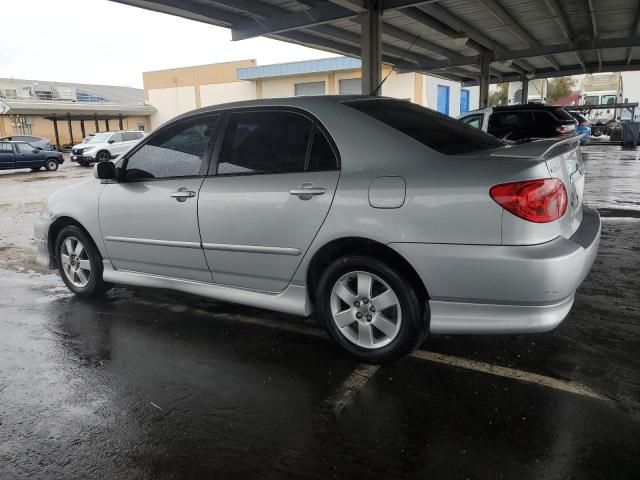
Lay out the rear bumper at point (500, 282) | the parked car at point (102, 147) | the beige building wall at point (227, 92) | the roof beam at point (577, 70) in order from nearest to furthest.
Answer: the rear bumper at point (500, 282)
the parked car at point (102, 147)
the roof beam at point (577, 70)
the beige building wall at point (227, 92)

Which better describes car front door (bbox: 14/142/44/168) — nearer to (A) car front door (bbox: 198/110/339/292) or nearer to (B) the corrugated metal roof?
(B) the corrugated metal roof

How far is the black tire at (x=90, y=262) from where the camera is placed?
15.3 ft

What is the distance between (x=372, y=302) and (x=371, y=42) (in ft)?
30.6

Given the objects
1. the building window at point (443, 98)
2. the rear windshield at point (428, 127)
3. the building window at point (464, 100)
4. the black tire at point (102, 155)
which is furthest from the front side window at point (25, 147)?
the building window at point (464, 100)

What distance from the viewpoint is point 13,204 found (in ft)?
39.5

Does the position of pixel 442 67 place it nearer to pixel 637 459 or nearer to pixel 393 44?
pixel 393 44

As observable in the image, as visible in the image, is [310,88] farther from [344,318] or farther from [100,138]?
[344,318]

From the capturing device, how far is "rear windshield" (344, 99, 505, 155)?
3254 millimetres

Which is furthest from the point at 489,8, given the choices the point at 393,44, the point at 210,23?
the point at 210,23

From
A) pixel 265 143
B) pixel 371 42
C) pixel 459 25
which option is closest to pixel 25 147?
pixel 371 42

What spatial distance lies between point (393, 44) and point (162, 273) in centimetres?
1497

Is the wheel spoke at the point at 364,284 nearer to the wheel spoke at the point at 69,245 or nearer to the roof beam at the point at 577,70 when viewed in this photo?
the wheel spoke at the point at 69,245

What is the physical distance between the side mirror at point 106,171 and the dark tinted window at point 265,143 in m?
1.11

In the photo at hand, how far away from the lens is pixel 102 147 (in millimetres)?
25062
